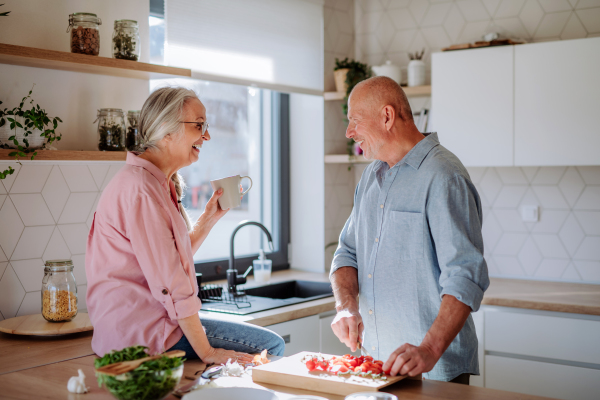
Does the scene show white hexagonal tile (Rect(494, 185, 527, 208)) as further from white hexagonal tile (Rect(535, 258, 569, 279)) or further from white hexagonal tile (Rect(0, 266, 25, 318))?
white hexagonal tile (Rect(0, 266, 25, 318))

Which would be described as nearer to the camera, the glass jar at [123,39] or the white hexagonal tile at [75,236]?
the glass jar at [123,39]

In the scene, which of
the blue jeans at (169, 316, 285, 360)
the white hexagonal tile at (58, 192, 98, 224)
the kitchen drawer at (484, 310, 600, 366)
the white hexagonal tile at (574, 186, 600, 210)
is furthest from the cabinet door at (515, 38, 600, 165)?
the white hexagonal tile at (58, 192, 98, 224)

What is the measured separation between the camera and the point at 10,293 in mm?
2277

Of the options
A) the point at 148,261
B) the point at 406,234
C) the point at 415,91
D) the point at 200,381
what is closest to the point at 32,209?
the point at 148,261

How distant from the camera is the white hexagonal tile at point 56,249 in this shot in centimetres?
238

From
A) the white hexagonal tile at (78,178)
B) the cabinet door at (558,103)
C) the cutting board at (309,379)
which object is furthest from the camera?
the cabinet door at (558,103)

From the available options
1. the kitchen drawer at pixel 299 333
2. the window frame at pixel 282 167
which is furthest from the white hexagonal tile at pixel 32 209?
the window frame at pixel 282 167

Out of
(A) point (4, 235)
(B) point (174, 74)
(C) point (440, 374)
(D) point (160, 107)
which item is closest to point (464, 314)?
(C) point (440, 374)

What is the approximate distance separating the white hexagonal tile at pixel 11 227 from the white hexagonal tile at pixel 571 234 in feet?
8.75

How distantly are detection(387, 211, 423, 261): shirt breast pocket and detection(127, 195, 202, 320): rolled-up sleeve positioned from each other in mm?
653

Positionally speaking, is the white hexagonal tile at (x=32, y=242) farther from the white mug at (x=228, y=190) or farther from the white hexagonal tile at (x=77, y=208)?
the white mug at (x=228, y=190)

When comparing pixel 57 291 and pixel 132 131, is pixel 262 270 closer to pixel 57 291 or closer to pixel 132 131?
pixel 132 131

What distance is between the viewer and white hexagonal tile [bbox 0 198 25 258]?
2.25m

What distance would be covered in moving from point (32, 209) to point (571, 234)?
2.65 metres
